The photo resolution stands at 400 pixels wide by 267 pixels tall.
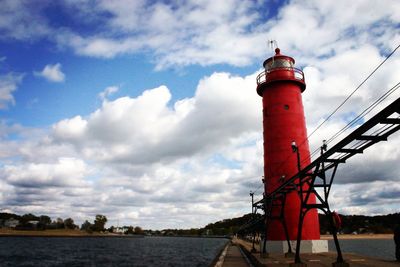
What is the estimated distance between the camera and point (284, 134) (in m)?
27.2

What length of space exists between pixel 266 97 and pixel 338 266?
15623 millimetres

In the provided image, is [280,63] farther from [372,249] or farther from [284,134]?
[372,249]

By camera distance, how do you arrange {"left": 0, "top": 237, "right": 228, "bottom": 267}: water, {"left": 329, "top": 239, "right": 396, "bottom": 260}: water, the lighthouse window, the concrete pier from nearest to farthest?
the concrete pier < the lighthouse window < {"left": 0, "top": 237, "right": 228, "bottom": 267}: water < {"left": 329, "top": 239, "right": 396, "bottom": 260}: water

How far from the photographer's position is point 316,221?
87.4 feet

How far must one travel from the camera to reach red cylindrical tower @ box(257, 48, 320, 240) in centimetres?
2642

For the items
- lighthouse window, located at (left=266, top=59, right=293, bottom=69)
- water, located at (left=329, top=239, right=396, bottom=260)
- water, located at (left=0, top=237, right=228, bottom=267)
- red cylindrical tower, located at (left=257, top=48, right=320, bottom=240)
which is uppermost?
lighthouse window, located at (left=266, top=59, right=293, bottom=69)

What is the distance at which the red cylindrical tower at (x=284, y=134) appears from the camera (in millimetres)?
26422

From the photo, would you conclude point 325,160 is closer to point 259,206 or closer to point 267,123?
point 267,123

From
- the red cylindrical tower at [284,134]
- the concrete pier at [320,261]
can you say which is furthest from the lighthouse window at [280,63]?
the concrete pier at [320,261]

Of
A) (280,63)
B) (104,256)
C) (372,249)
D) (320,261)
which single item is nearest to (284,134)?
(280,63)

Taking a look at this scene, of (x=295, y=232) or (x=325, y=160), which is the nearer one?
(x=325, y=160)

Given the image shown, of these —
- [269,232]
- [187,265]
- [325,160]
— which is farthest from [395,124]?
[187,265]

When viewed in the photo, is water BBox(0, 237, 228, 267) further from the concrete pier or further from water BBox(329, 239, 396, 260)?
water BBox(329, 239, 396, 260)

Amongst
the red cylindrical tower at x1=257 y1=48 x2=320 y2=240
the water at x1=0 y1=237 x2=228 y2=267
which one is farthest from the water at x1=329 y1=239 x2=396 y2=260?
the water at x1=0 y1=237 x2=228 y2=267
